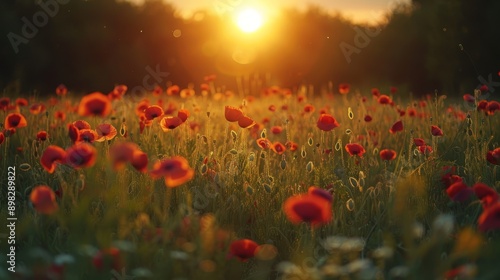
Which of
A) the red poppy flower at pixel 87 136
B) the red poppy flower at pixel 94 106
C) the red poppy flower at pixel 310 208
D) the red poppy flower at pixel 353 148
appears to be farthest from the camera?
the red poppy flower at pixel 353 148

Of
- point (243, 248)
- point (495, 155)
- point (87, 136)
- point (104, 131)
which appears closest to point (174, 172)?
point (243, 248)

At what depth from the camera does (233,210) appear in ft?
9.22

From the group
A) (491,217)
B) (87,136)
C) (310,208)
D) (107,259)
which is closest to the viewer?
(491,217)

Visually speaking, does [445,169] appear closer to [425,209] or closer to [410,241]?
[425,209]

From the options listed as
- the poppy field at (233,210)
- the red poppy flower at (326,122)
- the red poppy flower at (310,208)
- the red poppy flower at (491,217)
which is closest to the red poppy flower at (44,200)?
the poppy field at (233,210)

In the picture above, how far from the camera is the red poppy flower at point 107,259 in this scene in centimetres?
168

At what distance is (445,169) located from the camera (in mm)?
3080

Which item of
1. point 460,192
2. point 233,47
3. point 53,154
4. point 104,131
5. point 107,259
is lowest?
point 107,259

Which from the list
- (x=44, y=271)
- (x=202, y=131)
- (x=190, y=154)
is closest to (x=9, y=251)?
(x=44, y=271)

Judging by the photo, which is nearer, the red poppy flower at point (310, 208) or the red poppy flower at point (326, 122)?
the red poppy flower at point (310, 208)

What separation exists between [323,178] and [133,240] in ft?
4.52

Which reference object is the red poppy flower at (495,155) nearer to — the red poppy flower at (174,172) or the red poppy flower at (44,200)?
the red poppy flower at (174,172)

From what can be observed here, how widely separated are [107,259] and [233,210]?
1057mm

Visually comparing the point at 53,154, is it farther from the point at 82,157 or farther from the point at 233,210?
the point at 233,210
